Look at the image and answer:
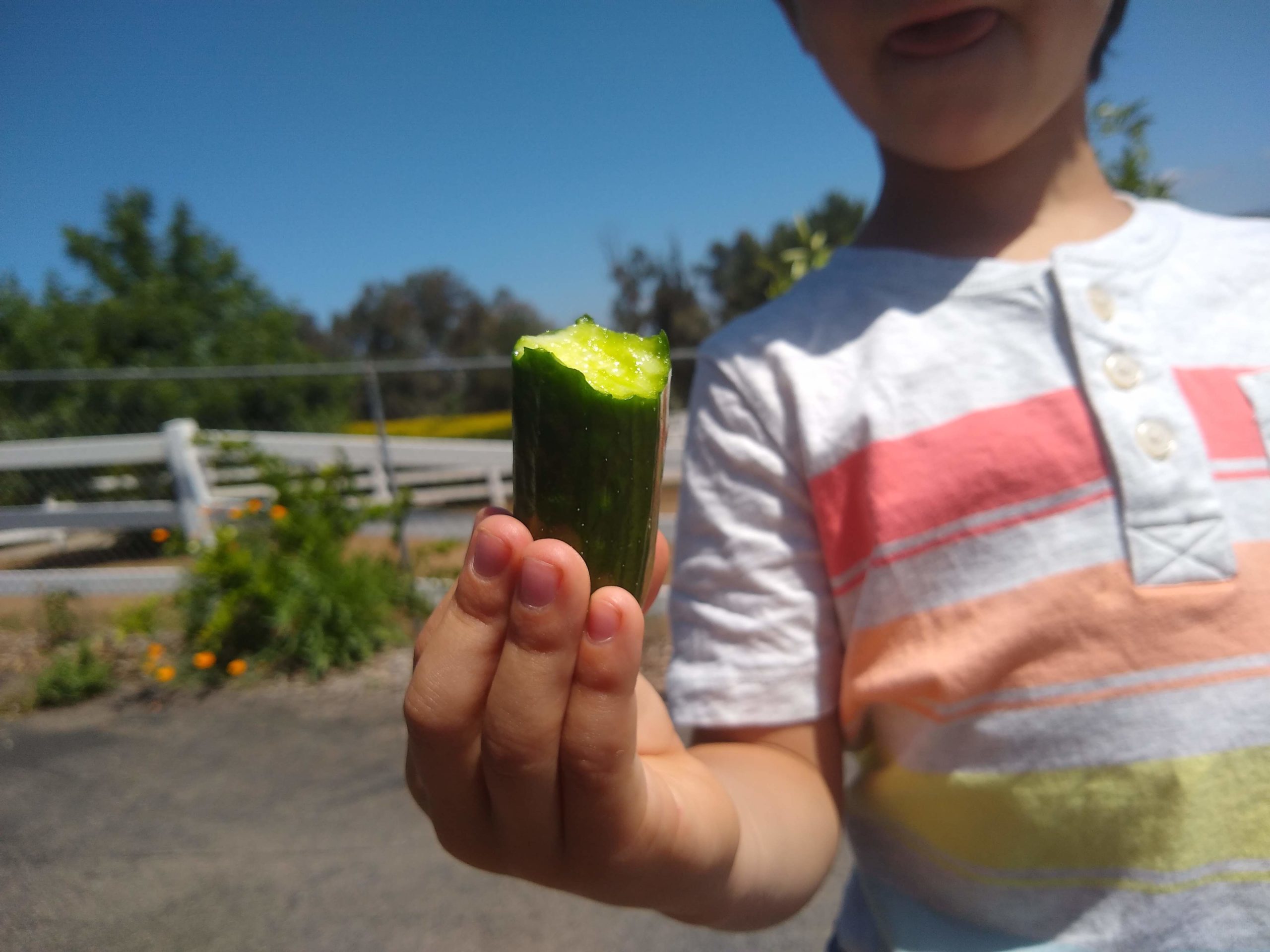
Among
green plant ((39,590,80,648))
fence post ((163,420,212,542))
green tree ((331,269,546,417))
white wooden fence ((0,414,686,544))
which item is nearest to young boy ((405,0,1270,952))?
white wooden fence ((0,414,686,544))

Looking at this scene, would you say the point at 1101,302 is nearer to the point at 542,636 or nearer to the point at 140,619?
the point at 542,636

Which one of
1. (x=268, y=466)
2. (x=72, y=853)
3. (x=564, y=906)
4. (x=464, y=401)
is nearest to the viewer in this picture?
(x=564, y=906)

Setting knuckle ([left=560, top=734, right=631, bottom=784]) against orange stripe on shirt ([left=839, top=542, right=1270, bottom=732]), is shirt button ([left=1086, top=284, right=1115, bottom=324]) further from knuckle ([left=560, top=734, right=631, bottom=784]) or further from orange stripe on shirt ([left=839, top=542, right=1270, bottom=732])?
knuckle ([left=560, top=734, right=631, bottom=784])

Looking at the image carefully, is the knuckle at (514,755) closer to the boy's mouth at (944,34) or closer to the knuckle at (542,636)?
the knuckle at (542,636)

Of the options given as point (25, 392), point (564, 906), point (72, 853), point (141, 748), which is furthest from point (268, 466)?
point (25, 392)

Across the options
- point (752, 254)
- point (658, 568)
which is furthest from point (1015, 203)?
point (752, 254)

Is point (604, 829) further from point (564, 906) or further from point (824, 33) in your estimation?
point (564, 906)

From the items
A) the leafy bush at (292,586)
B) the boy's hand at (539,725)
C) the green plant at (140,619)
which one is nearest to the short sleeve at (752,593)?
the boy's hand at (539,725)
